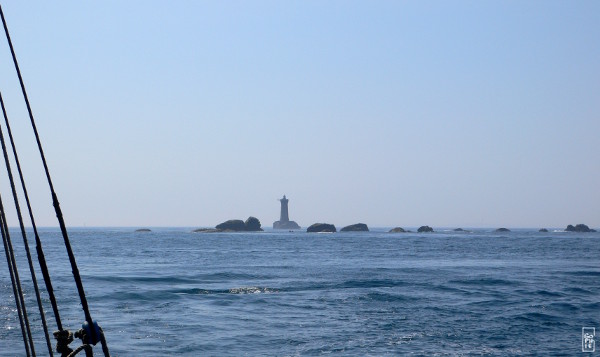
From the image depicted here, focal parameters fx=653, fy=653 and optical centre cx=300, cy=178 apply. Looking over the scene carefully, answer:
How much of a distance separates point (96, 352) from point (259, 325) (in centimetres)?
763

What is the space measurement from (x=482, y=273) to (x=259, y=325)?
97.3 feet

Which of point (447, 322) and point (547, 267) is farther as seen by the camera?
point (547, 267)

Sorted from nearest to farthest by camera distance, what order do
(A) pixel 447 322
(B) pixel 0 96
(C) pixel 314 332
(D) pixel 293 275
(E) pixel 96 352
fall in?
(B) pixel 0 96 → (E) pixel 96 352 → (C) pixel 314 332 → (A) pixel 447 322 → (D) pixel 293 275

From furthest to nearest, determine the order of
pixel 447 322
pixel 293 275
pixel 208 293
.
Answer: pixel 293 275
pixel 208 293
pixel 447 322

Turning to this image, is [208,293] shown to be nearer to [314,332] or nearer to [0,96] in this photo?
[314,332]

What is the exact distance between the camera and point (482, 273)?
5247cm

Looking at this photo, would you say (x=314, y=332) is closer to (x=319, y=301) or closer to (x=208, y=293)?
(x=319, y=301)

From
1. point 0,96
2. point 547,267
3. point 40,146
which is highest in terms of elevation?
point 0,96

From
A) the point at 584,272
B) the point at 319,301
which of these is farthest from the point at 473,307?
the point at 584,272

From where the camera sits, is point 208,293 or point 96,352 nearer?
point 96,352

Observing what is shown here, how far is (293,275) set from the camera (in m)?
50.8

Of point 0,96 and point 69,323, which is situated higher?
point 0,96

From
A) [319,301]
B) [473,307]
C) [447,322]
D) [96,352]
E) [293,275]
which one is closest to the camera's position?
[96,352]

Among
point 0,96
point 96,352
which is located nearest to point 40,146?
point 0,96
